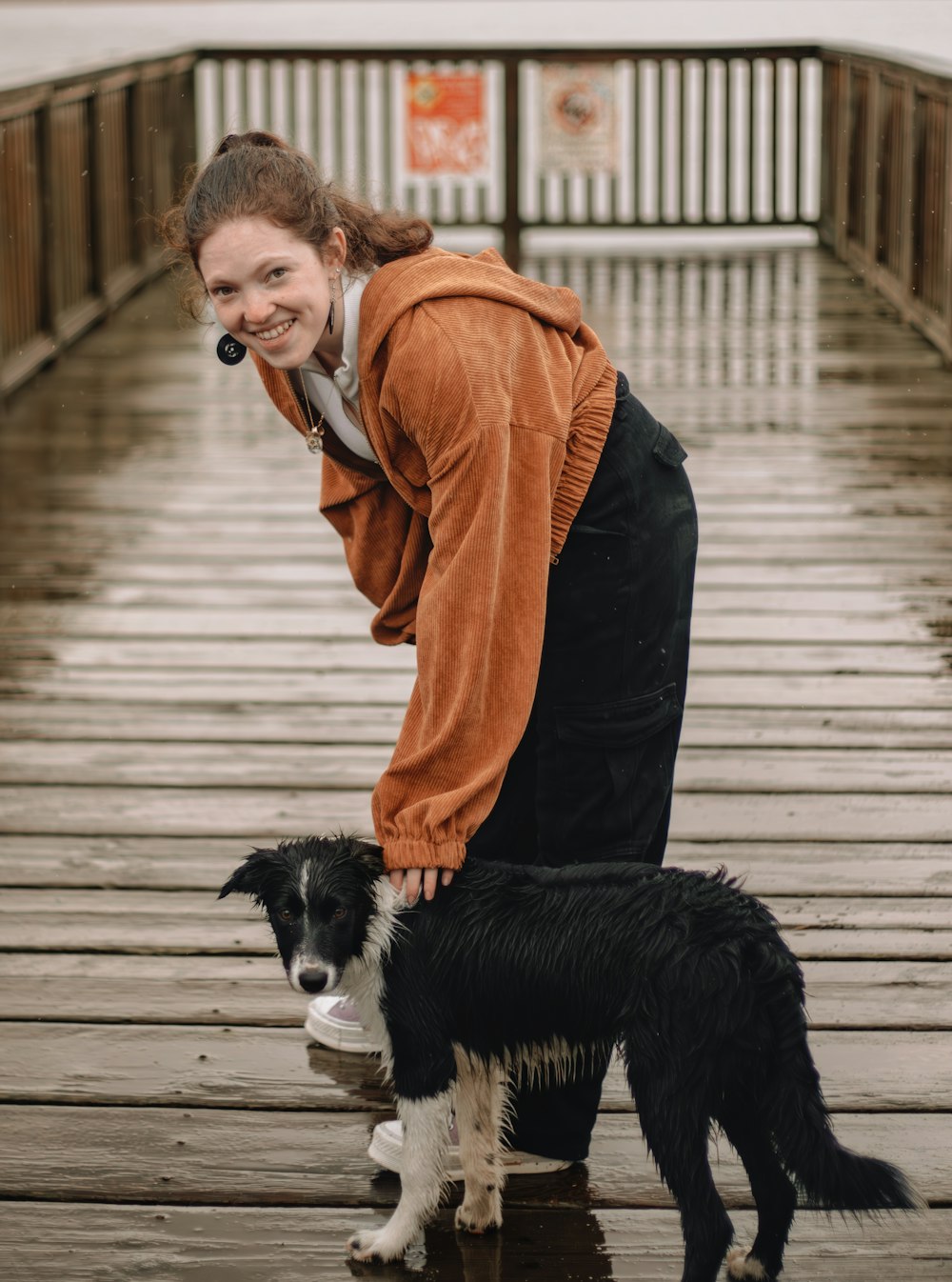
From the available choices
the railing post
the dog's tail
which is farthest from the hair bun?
the railing post

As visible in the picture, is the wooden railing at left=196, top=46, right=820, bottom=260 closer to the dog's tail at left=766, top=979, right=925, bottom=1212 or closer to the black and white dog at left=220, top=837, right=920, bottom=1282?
the black and white dog at left=220, top=837, right=920, bottom=1282

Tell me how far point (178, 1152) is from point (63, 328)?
6.34 m

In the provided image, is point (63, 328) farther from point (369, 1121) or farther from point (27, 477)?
point (369, 1121)

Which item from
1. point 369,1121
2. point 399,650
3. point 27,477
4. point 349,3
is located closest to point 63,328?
point 27,477

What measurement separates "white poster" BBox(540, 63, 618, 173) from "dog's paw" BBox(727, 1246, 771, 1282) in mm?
9746

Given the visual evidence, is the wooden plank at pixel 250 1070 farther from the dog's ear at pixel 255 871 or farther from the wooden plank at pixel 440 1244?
the dog's ear at pixel 255 871

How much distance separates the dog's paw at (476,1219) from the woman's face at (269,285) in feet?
3.56

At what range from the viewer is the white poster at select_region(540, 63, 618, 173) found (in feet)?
36.5

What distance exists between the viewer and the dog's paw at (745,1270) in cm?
210

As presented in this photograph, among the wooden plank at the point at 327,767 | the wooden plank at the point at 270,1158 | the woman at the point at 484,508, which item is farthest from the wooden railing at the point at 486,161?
the woman at the point at 484,508

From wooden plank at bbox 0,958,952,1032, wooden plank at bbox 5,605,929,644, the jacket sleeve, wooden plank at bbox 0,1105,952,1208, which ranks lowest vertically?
wooden plank at bbox 0,1105,952,1208

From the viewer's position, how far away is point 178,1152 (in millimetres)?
2443

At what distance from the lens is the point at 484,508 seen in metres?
2.04

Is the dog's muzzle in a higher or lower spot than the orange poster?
lower
